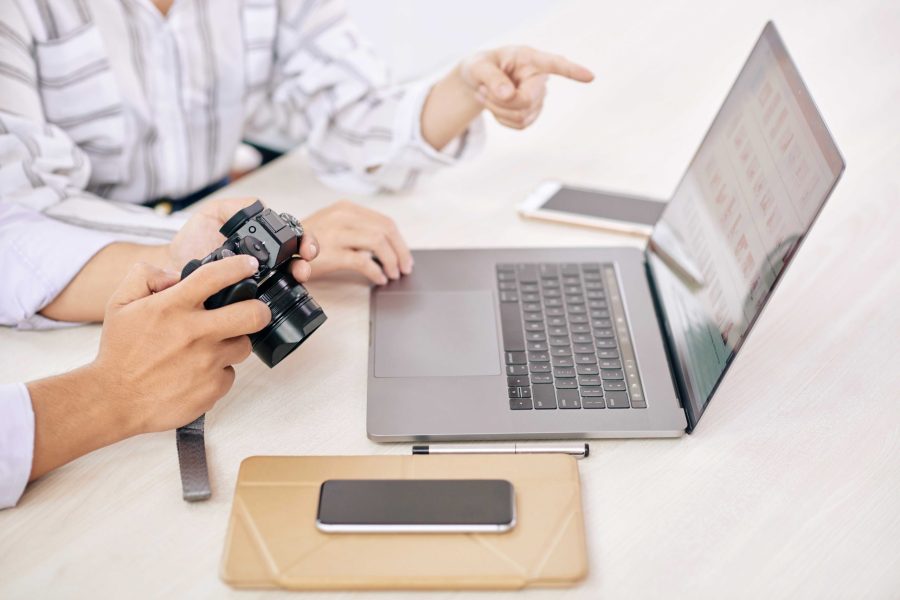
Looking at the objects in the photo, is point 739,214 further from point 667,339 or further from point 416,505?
point 416,505

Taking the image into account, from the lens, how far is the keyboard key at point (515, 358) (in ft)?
2.69

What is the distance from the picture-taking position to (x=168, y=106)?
1146mm

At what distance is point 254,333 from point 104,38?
508 millimetres

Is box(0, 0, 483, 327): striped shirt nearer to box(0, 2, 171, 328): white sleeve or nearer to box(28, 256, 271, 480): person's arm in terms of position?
box(0, 2, 171, 328): white sleeve

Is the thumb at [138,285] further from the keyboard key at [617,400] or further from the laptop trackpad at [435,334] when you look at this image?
the keyboard key at [617,400]

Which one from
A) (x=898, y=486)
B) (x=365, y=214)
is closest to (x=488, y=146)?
(x=365, y=214)

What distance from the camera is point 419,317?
2.91 feet

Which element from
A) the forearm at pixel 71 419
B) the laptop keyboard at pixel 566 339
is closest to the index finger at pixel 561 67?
the laptop keyboard at pixel 566 339

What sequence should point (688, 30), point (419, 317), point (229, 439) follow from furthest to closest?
1. point (688, 30)
2. point (419, 317)
3. point (229, 439)

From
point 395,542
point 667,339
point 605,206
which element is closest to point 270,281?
point 395,542

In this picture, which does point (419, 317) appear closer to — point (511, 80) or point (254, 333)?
point (254, 333)

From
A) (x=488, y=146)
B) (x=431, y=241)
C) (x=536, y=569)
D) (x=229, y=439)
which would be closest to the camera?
(x=536, y=569)

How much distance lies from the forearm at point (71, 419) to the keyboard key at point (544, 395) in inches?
13.2

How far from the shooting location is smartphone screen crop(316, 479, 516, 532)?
2.13ft
